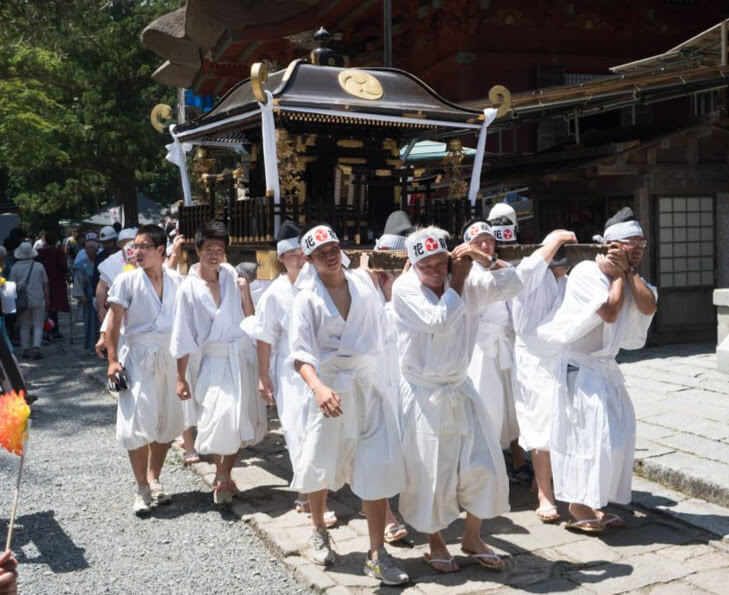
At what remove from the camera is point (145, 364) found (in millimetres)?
5273

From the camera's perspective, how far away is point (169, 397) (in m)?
5.38

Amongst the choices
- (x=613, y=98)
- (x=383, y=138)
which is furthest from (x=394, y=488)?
(x=613, y=98)

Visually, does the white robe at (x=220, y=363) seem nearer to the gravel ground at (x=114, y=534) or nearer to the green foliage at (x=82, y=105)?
the gravel ground at (x=114, y=534)

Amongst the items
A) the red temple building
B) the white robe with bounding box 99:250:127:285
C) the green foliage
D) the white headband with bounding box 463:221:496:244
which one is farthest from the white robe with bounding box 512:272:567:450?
the green foliage

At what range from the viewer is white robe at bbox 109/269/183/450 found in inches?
205

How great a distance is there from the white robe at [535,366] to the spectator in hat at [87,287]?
884 cm

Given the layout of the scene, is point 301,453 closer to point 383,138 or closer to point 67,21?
point 383,138

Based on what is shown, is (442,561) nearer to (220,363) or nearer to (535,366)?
(535,366)

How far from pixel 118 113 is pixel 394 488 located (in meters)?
24.6

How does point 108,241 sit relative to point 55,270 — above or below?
above

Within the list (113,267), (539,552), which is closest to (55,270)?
(113,267)

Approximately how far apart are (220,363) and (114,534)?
125 centimetres

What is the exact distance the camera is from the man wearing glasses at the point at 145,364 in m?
5.19

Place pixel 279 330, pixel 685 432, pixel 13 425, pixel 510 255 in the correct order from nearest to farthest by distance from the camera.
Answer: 1. pixel 13 425
2. pixel 510 255
3. pixel 279 330
4. pixel 685 432
